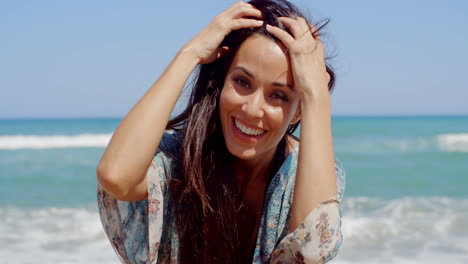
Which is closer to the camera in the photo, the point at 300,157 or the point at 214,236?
the point at 300,157

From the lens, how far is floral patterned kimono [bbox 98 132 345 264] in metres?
2.50

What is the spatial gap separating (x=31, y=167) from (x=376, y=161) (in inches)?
350

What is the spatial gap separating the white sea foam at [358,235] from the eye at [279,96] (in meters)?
3.53

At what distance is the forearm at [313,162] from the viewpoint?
250cm

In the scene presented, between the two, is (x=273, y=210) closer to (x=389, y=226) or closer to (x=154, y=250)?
(x=154, y=250)

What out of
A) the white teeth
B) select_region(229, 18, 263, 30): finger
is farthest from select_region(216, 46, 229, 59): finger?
the white teeth

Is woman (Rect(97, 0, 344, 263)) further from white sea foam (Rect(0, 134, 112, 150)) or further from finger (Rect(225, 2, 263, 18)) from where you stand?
white sea foam (Rect(0, 134, 112, 150))

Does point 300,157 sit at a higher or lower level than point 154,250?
higher

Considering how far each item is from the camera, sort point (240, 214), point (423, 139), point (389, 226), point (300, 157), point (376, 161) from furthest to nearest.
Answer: point (423, 139), point (376, 161), point (389, 226), point (240, 214), point (300, 157)

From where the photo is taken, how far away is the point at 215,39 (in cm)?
269

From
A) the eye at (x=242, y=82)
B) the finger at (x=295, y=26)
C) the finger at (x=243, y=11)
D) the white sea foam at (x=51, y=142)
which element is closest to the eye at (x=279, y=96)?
the eye at (x=242, y=82)

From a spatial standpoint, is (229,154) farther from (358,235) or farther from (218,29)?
(358,235)

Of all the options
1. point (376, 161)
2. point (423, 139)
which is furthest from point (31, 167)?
point (423, 139)

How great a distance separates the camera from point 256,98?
2.58 meters
